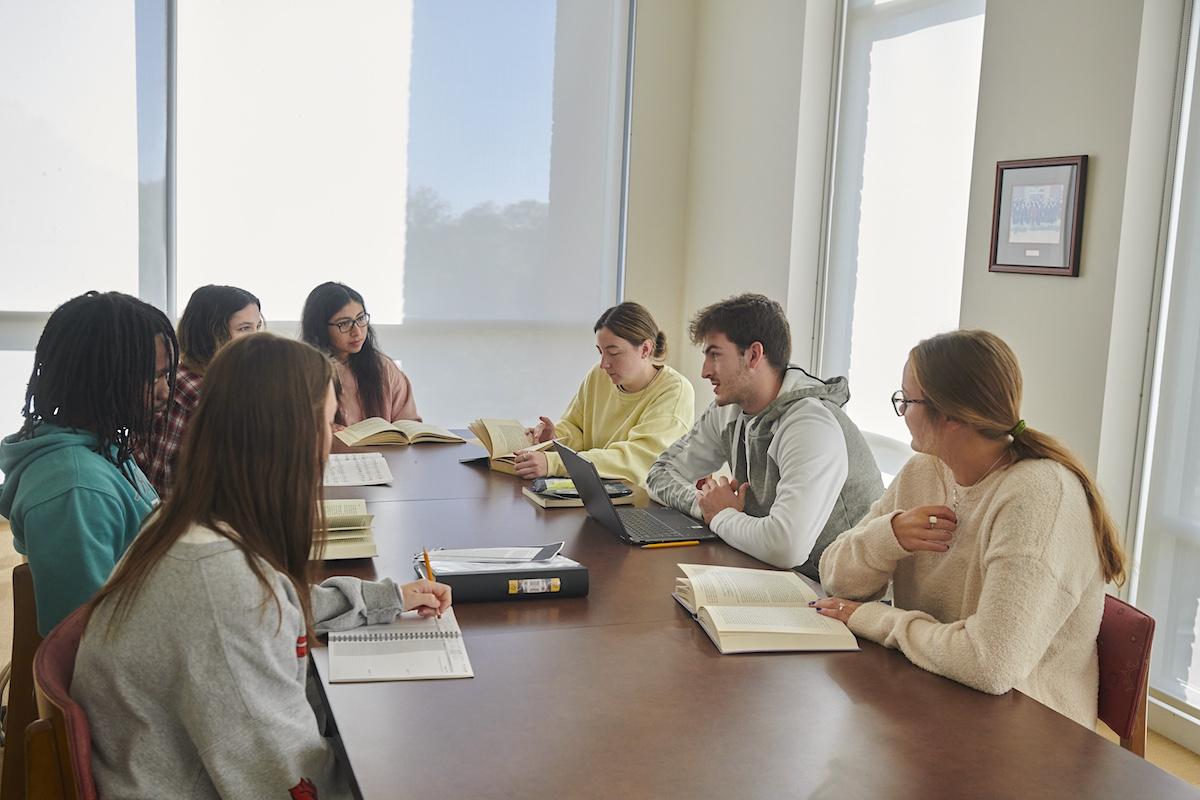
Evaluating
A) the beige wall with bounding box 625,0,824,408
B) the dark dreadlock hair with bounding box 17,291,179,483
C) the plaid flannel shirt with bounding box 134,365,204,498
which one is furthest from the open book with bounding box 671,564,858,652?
the beige wall with bounding box 625,0,824,408

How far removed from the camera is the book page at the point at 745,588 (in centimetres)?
198

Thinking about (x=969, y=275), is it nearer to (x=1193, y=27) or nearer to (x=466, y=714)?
(x=1193, y=27)

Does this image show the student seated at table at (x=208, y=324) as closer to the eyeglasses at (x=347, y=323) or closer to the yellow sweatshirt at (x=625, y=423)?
the eyeglasses at (x=347, y=323)

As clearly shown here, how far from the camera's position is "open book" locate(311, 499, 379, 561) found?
2230 mm

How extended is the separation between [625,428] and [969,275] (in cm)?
130

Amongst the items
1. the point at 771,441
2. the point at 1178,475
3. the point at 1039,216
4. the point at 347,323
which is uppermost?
the point at 1039,216

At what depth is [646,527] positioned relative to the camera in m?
2.56

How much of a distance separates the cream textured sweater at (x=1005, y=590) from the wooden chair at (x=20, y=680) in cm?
134

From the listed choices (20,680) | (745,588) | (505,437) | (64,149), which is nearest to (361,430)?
(505,437)

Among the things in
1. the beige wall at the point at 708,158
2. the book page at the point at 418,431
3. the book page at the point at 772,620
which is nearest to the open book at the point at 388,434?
the book page at the point at 418,431

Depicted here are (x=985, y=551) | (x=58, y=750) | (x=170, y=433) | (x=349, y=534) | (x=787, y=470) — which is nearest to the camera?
(x=58, y=750)

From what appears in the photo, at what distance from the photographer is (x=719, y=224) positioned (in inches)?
221

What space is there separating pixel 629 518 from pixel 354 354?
188 centimetres

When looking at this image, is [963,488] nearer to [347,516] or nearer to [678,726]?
[678,726]
